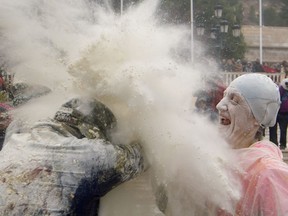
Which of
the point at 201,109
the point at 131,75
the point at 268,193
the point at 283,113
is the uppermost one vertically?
the point at 131,75

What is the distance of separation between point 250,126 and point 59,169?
0.97 metres

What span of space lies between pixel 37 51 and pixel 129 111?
1.42ft

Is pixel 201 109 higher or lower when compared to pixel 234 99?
lower

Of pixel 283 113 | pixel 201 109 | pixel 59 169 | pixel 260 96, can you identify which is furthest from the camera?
pixel 283 113

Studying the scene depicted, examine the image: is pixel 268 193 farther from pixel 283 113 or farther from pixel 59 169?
pixel 283 113

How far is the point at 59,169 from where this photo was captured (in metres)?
2.09

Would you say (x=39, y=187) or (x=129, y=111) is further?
(x=129, y=111)

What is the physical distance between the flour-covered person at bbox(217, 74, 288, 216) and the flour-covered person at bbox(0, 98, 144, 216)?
538 mm

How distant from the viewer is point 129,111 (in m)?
2.36

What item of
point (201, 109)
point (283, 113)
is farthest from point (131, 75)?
point (283, 113)

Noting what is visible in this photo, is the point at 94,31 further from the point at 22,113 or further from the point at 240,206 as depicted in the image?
the point at 240,206

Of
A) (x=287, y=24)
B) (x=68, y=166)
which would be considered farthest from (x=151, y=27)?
(x=287, y=24)

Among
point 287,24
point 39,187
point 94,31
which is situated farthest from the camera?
point 287,24

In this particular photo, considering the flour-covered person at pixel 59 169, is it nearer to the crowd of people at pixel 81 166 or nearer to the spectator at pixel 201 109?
the crowd of people at pixel 81 166
